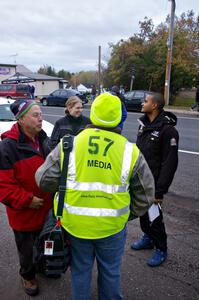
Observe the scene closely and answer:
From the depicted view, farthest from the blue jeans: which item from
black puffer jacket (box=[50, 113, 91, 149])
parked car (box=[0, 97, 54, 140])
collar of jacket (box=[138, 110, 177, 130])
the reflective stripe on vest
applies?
parked car (box=[0, 97, 54, 140])

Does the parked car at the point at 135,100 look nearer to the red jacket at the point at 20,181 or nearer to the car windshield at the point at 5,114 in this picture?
the car windshield at the point at 5,114

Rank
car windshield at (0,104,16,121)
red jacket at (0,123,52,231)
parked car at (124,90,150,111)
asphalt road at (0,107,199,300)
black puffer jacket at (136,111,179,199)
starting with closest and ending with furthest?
1. red jacket at (0,123,52,231)
2. asphalt road at (0,107,199,300)
3. black puffer jacket at (136,111,179,199)
4. car windshield at (0,104,16,121)
5. parked car at (124,90,150,111)

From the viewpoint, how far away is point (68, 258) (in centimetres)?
204

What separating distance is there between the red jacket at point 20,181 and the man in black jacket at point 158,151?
1083mm

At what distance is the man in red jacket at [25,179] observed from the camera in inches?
91.3

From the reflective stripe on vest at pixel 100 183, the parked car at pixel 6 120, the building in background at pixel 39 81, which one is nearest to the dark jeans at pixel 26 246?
the reflective stripe on vest at pixel 100 183

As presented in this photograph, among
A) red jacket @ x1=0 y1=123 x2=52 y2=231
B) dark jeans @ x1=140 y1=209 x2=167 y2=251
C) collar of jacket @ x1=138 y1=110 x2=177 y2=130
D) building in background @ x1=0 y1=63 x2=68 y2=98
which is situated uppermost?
building in background @ x1=0 y1=63 x2=68 y2=98

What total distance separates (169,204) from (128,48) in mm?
28089

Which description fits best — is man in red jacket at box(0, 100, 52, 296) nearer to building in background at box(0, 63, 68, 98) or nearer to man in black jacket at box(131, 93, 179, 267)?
man in black jacket at box(131, 93, 179, 267)

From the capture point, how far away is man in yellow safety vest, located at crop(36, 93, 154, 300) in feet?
5.99

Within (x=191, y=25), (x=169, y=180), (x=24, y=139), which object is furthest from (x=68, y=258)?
(x=191, y=25)

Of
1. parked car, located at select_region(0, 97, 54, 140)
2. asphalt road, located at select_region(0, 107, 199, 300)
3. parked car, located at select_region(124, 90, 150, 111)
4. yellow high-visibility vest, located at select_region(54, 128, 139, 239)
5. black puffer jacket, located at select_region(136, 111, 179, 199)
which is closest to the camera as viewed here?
yellow high-visibility vest, located at select_region(54, 128, 139, 239)

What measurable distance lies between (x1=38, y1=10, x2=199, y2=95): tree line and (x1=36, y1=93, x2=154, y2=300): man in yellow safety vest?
85.7 ft

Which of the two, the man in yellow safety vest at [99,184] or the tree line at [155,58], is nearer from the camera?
the man in yellow safety vest at [99,184]
